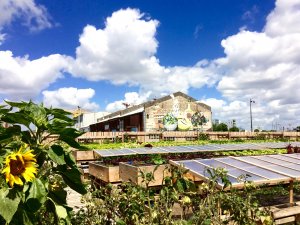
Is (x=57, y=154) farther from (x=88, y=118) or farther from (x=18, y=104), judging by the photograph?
(x=88, y=118)

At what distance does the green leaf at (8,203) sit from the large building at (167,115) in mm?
38915

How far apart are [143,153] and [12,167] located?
373 inches

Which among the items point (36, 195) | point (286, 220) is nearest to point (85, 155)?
point (286, 220)

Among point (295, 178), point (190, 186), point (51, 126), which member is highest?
point (51, 126)

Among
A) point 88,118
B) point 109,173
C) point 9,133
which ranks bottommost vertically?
point 109,173

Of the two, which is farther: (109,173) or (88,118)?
(88,118)

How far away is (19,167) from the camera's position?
6.04 ft

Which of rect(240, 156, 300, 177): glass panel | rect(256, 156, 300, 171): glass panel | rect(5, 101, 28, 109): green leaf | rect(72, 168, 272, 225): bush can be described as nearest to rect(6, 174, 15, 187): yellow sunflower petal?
rect(5, 101, 28, 109): green leaf

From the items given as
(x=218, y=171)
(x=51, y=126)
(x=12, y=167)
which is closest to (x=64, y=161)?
(x=51, y=126)

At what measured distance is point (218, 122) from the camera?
57000 mm

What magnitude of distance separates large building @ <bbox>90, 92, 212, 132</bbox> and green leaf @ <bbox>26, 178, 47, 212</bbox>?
127ft

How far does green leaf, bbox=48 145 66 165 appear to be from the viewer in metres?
2.07

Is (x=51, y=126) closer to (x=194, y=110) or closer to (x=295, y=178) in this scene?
(x=295, y=178)

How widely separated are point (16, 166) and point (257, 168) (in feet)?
17.8
